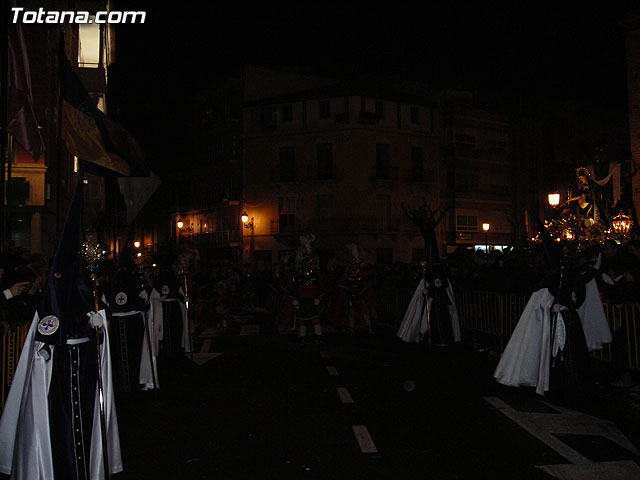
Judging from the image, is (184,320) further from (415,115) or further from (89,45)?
(415,115)

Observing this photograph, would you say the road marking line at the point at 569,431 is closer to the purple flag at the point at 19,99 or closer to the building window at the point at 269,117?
the purple flag at the point at 19,99

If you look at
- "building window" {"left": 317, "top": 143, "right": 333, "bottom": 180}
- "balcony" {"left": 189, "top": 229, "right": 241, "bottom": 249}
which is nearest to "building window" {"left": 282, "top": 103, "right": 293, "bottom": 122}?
"building window" {"left": 317, "top": 143, "right": 333, "bottom": 180}

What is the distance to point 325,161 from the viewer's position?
44.5 m

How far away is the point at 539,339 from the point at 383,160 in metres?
37.2

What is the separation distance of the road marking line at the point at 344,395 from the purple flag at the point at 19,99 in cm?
753

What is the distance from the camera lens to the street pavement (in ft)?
17.8

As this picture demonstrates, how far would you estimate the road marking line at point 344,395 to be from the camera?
8.12 meters

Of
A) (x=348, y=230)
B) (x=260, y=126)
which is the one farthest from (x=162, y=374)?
(x=260, y=126)

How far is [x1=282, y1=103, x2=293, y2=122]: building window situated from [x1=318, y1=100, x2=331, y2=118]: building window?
2177mm

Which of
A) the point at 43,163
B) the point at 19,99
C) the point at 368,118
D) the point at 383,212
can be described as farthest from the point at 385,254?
the point at 19,99

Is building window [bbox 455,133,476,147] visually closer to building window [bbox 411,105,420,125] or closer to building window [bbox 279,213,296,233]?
Result: building window [bbox 411,105,420,125]

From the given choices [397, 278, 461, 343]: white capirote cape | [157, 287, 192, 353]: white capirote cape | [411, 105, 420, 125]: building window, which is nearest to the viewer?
[157, 287, 192, 353]: white capirote cape

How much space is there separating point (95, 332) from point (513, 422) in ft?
14.5

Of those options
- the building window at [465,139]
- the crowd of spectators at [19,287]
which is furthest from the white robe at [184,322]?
the building window at [465,139]
